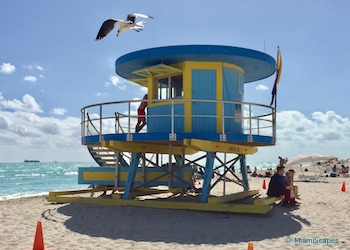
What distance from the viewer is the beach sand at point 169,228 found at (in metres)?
9.25

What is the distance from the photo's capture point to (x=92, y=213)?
13.2 meters

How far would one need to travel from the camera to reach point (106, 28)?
1524 cm

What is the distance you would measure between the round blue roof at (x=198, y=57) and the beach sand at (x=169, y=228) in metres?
5.00

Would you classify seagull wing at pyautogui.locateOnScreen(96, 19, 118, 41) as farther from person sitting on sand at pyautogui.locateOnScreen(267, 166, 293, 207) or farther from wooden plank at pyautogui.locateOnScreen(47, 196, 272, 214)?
person sitting on sand at pyautogui.locateOnScreen(267, 166, 293, 207)

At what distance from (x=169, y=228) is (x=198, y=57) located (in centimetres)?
590

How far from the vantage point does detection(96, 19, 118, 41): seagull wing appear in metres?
15.1

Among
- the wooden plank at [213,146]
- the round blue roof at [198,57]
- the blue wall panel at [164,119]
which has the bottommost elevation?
the wooden plank at [213,146]

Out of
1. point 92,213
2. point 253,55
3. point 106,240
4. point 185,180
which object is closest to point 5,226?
point 92,213

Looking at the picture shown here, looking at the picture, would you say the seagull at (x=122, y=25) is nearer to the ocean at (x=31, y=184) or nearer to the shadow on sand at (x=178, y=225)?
the shadow on sand at (x=178, y=225)

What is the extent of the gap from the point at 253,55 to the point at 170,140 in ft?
13.9

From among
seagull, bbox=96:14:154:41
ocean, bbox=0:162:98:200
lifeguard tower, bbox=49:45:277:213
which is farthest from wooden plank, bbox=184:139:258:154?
ocean, bbox=0:162:98:200

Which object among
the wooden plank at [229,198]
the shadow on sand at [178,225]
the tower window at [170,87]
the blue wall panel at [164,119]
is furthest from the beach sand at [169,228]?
the tower window at [170,87]

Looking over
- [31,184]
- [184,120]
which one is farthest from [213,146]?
[31,184]

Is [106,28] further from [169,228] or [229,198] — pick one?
[169,228]
